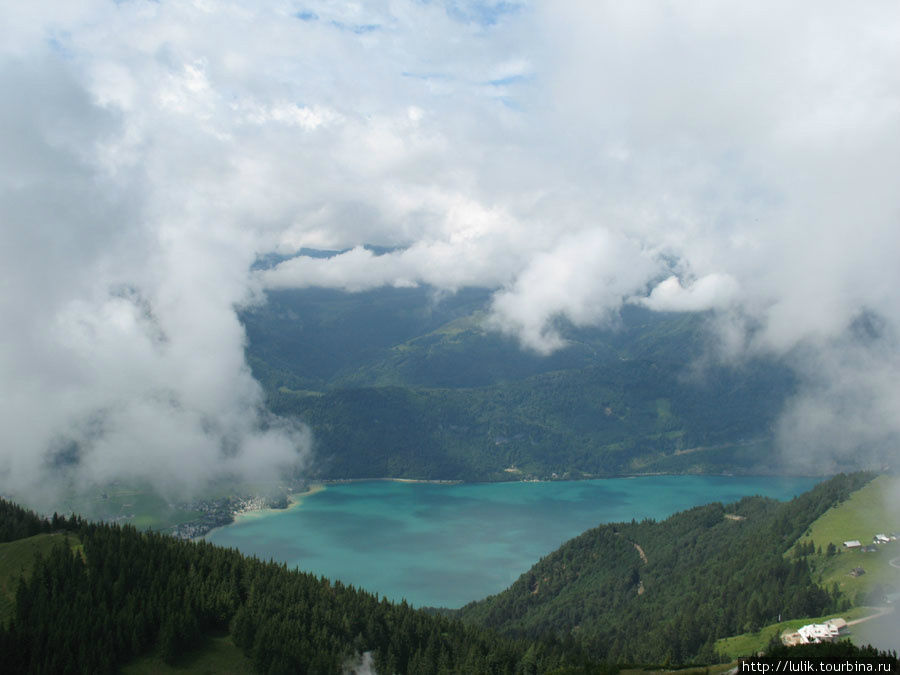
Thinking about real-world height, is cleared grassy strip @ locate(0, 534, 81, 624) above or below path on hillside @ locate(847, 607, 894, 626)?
above

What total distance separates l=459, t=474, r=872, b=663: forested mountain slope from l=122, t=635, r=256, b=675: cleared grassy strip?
40649mm

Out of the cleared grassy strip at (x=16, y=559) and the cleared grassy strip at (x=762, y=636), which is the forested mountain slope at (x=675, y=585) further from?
the cleared grassy strip at (x=16, y=559)

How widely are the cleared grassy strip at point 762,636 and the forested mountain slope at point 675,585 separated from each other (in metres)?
2.28

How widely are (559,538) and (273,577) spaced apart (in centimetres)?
13095

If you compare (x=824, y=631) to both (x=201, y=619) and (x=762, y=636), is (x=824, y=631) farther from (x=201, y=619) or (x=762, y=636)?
(x=201, y=619)

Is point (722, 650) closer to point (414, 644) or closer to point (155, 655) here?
point (414, 644)

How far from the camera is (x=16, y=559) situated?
239 ft

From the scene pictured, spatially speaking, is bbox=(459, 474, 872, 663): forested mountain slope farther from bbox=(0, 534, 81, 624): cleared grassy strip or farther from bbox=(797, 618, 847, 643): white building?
bbox=(0, 534, 81, 624): cleared grassy strip

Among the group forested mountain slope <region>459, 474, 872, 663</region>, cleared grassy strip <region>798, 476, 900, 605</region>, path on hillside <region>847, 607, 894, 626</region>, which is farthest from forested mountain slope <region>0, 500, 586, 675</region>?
cleared grassy strip <region>798, 476, 900, 605</region>

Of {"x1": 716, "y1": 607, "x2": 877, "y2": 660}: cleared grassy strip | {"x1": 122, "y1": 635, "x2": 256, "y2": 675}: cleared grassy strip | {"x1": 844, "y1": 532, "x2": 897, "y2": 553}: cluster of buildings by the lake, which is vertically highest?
{"x1": 844, "y1": 532, "x2": 897, "y2": 553}: cluster of buildings by the lake

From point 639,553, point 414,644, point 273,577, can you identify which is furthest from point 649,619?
point 273,577

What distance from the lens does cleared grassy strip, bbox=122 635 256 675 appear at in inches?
2347

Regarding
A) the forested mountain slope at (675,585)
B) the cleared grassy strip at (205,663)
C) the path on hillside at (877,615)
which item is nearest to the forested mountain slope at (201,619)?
the cleared grassy strip at (205,663)

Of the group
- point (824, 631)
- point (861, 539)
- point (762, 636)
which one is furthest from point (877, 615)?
point (861, 539)
